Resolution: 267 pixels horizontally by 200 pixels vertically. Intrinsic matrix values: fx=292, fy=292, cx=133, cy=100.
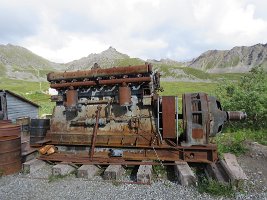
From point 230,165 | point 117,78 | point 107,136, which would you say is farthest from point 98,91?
point 230,165

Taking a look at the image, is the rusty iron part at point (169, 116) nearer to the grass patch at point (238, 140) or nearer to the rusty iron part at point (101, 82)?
the rusty iron part at point (101, 82)

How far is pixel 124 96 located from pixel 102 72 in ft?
3.34

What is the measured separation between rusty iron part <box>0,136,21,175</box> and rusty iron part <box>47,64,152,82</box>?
2.18m

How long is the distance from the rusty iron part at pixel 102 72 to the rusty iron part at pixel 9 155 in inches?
86.0

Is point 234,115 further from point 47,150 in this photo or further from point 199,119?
point 47,150

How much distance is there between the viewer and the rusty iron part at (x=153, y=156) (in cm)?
722

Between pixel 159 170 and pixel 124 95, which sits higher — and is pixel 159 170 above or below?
below

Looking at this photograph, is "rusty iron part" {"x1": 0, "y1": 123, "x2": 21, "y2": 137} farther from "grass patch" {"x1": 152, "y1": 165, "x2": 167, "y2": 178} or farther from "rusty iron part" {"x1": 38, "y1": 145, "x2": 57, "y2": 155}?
"grass patch" {"x1": 152, "y1": 165, "x2": 167, "y2": 178}

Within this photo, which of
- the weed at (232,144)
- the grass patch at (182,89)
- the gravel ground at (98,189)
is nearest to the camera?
the gravel ground at (98,189)

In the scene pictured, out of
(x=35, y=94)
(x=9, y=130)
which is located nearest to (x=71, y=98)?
(x=9, y=130)

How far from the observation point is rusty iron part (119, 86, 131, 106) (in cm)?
783

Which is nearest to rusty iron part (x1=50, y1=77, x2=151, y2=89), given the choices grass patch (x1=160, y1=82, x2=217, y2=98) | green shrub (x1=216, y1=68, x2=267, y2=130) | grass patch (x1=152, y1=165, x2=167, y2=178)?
grass patch (x1=152, y1=165, x2=167, y2=178)

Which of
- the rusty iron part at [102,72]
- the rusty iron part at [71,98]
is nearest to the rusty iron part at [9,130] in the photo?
the rusty iron part at [71,98]

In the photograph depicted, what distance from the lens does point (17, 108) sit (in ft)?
76.8
